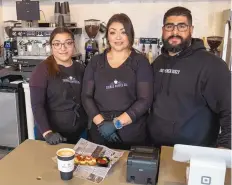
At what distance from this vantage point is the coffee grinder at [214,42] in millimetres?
2771

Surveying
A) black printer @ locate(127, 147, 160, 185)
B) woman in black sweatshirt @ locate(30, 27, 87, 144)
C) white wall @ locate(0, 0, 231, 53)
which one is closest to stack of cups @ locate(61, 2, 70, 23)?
white wall @ locate(0, 0, 231, 53)

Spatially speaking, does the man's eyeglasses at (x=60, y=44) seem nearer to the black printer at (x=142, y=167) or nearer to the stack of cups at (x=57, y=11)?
the black printer at (x=142, y=167)

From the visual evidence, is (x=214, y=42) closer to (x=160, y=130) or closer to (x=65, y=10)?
(x=160, y=130)

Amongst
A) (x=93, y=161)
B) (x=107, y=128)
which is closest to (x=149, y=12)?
(x=107, y=128)

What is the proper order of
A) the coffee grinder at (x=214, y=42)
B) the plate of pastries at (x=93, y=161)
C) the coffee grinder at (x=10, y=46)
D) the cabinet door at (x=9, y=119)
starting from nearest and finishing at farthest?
the plate of pastries at (x=93, y=161)
the coffee grinder at (x=214, y=42)
the cabinet door at (x=9, y=119)
the coffee grinder at (x=10, y=46)

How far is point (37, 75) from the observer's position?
1.79 meters

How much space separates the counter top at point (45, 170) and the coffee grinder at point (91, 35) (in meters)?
1.70

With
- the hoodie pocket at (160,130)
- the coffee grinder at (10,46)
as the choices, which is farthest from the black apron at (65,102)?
the coffee grinder at (10,46)

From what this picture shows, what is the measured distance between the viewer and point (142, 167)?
47.4 inches

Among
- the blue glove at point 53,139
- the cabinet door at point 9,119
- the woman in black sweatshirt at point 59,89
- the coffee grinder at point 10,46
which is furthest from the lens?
the coffee grinder at point 10,46

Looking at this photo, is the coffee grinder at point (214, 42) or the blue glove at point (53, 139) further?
the coffee grinder at point (214, 42)

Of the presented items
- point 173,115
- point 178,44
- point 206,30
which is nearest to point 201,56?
Result: point 178,44

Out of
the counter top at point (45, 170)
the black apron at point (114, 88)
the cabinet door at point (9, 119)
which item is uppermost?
the black apron at point (114, 88)

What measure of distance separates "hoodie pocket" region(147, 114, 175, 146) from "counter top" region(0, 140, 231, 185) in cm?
20
